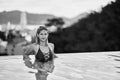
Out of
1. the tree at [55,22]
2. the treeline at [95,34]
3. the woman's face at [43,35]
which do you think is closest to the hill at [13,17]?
the tree at [55,22]

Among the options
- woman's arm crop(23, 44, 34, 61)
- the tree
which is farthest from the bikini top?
the tree

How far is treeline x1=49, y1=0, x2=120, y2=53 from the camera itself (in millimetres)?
22469

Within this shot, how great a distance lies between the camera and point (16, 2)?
4869 cm

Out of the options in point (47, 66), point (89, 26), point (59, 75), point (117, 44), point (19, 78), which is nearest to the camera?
point (47, 66)

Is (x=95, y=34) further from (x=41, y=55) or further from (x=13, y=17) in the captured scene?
(x=13, y=17)

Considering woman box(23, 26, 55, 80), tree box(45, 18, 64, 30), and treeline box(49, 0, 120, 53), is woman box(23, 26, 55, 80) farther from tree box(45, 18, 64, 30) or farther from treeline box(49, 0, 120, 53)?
tree box(45, 18, 64, 30)

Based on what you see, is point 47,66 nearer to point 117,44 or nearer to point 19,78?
point 19,78

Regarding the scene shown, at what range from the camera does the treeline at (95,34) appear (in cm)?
2247

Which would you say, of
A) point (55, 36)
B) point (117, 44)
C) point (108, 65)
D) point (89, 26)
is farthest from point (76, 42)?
point (108, 65)

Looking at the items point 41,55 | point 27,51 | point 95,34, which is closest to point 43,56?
point 41,55

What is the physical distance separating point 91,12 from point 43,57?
97.3ft

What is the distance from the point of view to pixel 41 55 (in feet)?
8.82

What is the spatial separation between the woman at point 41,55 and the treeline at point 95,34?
18959 mm

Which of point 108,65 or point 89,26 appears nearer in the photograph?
point 108,65
